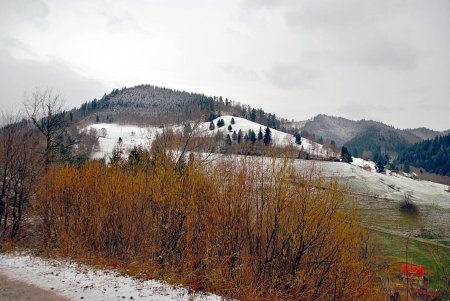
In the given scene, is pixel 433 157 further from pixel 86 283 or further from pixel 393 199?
pixel 86 283

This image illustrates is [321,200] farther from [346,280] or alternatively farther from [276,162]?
[346,280]

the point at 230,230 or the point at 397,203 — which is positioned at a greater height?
the point at 230,230

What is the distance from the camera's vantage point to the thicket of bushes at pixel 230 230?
35.8 ft

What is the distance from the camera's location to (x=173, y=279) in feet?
36.7

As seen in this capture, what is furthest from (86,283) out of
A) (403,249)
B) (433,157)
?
(433,157)

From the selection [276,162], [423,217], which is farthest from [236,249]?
[423,217]

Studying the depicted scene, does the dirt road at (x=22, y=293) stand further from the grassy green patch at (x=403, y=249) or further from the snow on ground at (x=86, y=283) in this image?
the grassy green patch at (x=403, y=249)

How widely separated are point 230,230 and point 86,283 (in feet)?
17.2

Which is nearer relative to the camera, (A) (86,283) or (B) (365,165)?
(A) (86,283)

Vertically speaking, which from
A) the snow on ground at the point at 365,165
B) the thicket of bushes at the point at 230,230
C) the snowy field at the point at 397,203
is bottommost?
the snowy field at the point at 397,203

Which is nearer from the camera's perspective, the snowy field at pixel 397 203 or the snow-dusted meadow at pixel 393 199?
the snowy field at pixel 397 203

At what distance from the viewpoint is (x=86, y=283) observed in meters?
10.4

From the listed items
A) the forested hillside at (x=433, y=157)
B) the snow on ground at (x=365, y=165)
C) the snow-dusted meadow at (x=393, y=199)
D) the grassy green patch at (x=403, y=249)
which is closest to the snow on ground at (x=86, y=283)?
the snow-dusted meadow at (x=393, y=199)

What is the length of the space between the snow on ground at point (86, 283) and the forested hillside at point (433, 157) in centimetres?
19918
